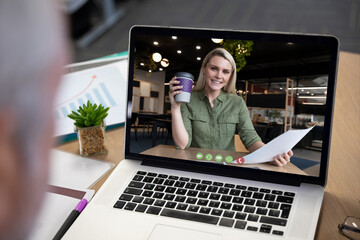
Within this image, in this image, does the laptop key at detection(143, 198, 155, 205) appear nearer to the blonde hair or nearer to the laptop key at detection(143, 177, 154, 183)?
the laptop key at detection(143, 177, 154, 183)

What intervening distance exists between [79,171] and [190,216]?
1.25 feet

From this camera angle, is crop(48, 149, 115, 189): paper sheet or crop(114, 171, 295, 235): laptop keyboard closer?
crop(114, 171, 295, 235): laptop keyboard

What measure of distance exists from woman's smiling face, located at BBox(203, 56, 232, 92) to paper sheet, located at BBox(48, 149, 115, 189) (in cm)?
36

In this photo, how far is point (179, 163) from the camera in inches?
26.3

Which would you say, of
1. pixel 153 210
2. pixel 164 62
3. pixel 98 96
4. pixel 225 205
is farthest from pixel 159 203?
pixel 98 96

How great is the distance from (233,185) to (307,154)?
17 cm

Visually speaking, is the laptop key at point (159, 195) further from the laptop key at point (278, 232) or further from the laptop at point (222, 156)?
the laptop key at point (278, 232)

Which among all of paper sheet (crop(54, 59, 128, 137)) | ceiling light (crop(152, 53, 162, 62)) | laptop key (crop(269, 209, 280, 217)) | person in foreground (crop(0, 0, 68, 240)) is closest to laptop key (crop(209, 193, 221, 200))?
laptop key (crop(269, 209, 280, 217))

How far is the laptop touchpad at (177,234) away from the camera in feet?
1.54

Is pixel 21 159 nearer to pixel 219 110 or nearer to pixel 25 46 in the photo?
pixel 25 46

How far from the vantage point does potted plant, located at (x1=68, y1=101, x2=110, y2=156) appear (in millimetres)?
834

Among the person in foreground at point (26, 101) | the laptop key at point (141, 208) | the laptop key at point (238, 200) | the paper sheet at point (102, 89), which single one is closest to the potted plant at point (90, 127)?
the paper sheet at point (102, 89)

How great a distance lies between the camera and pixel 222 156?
2.13 ft

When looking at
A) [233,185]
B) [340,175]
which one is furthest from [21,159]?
[340,175]
